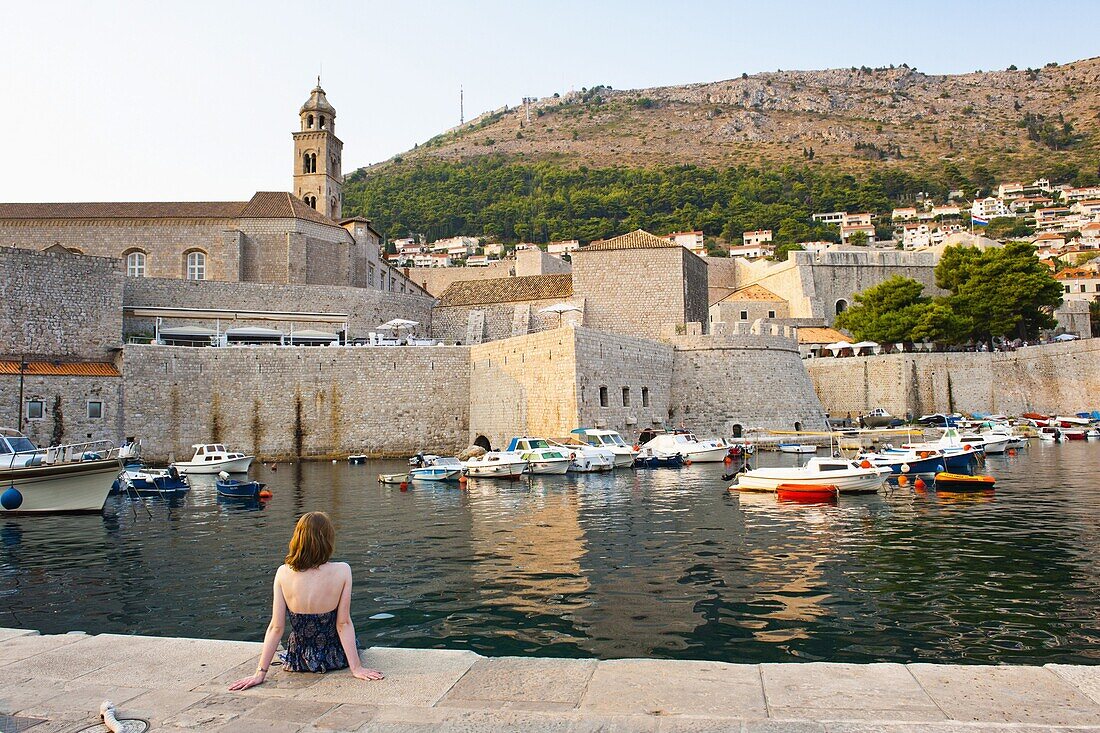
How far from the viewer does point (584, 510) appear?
46.5 feet

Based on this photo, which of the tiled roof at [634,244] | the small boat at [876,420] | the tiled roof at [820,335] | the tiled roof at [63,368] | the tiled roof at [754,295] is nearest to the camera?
the tiled roof at [63,368]

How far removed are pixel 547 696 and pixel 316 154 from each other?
46224 millimetres

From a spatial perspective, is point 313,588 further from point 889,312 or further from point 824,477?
point 889,312

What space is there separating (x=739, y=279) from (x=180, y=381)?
4682 cm

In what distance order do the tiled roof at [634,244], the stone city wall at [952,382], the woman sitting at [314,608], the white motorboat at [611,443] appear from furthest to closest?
the stone city wall at [952,382] < the tiled roof at [634,244] < the white motorboat at [611,443] < the woman sitting at [314,608]

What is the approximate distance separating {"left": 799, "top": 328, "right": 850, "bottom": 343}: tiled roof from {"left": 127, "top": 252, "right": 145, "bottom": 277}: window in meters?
35.4

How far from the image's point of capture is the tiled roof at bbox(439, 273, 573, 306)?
35.8 m

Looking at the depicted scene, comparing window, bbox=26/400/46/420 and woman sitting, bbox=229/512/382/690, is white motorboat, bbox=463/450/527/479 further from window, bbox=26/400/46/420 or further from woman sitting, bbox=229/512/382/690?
woman sitting, bbox=229/512/382/690

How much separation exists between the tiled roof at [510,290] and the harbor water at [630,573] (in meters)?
20.3

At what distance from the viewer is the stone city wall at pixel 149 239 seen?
3491 cm

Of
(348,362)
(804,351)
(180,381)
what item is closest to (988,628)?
(348,362)

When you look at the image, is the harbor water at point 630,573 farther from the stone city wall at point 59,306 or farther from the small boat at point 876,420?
the small boat at point 876,420

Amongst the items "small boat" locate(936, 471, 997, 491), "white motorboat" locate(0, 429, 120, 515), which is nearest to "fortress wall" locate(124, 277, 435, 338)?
"white motorboat" locate(0, 429, 120, 515)

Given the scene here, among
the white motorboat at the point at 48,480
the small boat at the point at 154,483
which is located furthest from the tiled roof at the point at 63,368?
the white motorboat at the point at 48,480
